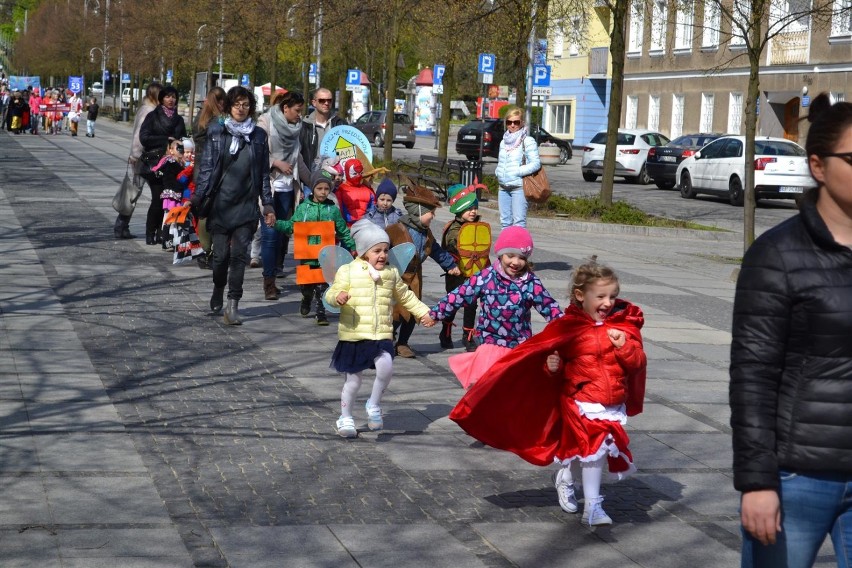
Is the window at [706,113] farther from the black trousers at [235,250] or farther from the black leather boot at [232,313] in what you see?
the black leather boot at [232,313]

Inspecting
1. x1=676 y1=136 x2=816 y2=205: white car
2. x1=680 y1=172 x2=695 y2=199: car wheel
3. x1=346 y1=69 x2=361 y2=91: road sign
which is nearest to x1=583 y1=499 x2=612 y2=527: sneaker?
x1=676 y1=136 x2=816 y2=205: white car

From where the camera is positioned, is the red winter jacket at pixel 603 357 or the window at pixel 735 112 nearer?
the red winter jacket at pixel 603 357

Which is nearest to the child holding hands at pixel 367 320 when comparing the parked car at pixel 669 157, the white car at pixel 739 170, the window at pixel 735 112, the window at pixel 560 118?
the white car at pixel 739 170

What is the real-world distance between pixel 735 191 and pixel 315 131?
19.0 m

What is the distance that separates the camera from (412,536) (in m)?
5.71

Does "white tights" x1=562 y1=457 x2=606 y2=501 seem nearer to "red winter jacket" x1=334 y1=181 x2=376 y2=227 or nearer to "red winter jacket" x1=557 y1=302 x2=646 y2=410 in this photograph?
"red winter jacket" x1=557 y1=302 x2=646 y2=410

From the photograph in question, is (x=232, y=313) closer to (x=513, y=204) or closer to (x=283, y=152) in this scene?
(x=283, y=152)

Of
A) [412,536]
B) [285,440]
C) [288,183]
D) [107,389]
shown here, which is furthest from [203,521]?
[288,183]

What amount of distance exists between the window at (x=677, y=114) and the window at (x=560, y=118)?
1235 cm

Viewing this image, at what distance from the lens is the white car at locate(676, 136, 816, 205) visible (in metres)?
29.4

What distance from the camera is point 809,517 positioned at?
334 centimetres

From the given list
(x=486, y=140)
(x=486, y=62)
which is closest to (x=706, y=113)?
(x=486, y=140)

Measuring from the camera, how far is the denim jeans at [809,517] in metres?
3.32

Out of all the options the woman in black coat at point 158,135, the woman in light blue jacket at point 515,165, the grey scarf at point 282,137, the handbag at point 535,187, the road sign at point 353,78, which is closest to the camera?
the grey scarf at point 282,137
